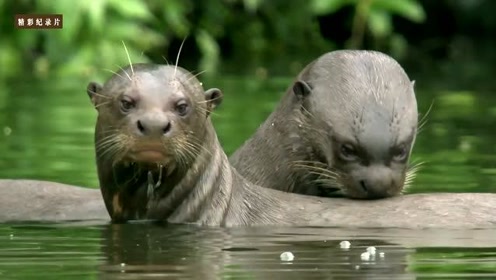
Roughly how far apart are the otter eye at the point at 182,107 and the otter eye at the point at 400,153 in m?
1.15

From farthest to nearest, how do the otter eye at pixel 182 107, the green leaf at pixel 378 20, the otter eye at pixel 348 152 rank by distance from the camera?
the green leaf at pixel 378 20
the otter eye at pixel 348 152
the otter eye at pixel 182 107

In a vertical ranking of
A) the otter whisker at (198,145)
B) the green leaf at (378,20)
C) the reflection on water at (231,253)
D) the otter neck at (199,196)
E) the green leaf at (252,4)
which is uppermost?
the green leaf at (252,4)

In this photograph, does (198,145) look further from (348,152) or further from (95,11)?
(95,11)

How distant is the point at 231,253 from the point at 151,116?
978mm

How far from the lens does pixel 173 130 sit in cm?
906

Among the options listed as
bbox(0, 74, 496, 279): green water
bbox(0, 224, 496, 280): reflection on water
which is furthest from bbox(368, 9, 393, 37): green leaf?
bbox(0, 224, 496, 280): reflection on water

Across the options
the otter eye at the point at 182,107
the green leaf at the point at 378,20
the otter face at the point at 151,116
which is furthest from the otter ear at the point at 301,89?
the green leaf at the point at 378,20

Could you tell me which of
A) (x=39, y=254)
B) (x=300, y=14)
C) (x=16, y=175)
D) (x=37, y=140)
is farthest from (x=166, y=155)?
(x=300, y=14)

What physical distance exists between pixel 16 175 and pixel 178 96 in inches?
109

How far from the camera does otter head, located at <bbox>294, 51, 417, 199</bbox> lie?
9625 millimetres

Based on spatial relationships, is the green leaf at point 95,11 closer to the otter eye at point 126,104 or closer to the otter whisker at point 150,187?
the otter whisker at point 150,187

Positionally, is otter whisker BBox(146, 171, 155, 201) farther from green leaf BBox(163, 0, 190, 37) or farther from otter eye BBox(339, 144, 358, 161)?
green leaf BBox(163, 0, 190, 37)

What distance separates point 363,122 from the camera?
9.76 metres

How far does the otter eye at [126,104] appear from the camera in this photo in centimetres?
912
